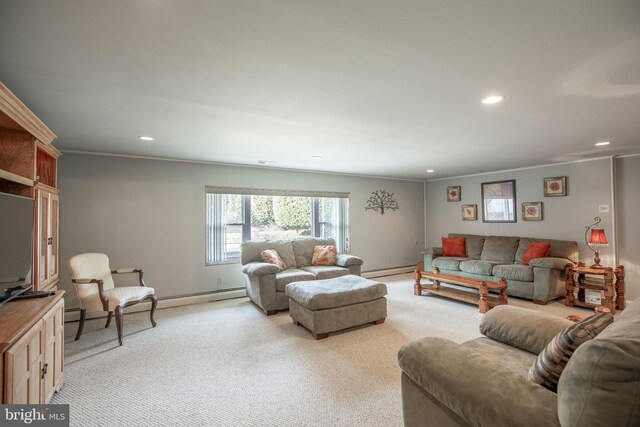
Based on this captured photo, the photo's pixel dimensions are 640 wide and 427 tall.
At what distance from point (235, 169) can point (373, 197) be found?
3.07 m

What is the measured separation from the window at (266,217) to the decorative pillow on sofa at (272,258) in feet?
2.47

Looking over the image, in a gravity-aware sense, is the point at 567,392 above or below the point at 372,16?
below

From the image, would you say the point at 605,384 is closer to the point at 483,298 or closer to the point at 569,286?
the point at 483,298

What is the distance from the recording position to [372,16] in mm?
1310

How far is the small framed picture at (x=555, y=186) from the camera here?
16.1 feet

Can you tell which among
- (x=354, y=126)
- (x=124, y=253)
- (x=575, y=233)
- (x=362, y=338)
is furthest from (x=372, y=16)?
(x=575, y=233)

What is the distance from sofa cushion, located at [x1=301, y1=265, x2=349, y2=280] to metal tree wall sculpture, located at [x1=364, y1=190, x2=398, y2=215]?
2124 mm

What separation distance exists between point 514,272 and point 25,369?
18.0ft

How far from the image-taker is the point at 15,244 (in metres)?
2.00

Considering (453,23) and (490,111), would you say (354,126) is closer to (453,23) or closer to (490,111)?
(490,111)

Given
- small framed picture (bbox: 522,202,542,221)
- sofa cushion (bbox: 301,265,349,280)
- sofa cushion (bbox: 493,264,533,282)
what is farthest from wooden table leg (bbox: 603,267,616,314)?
sofa cushion (bbox: 301,265,349,280)

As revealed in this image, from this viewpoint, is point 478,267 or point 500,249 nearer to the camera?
point 478,267
